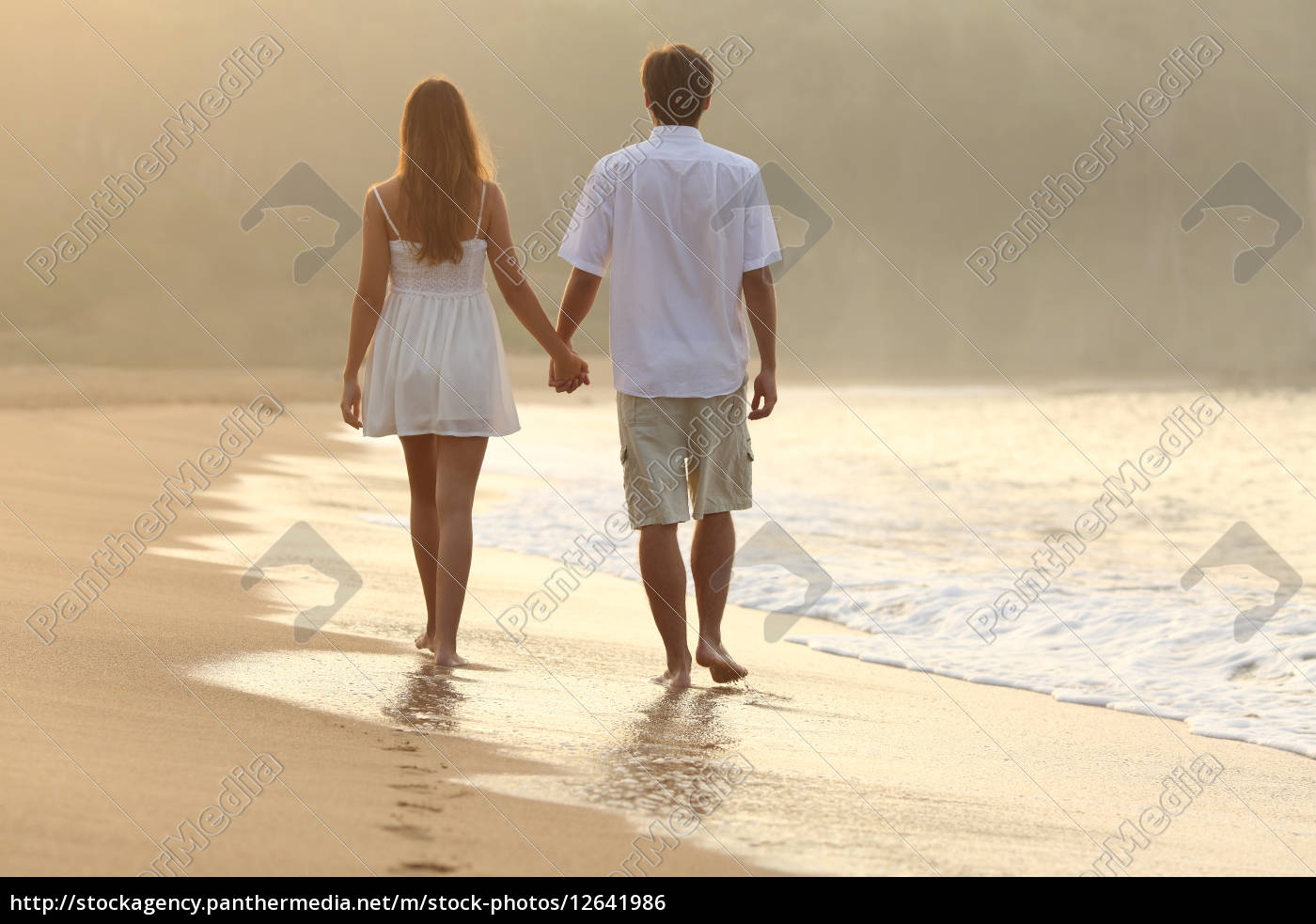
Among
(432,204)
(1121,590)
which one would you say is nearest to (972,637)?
(1121,590)

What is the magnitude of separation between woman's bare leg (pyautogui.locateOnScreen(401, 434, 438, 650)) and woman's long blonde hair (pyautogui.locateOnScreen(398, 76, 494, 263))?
60 cm

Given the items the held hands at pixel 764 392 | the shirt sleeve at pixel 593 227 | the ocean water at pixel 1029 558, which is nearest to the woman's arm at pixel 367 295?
the shirt sleeve at pixel 593 227

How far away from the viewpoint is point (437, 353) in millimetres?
3773

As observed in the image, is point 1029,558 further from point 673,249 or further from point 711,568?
Answer: point 673,249

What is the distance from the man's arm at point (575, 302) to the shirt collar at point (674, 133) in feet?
1.53

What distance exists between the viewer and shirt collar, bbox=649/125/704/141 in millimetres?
3795

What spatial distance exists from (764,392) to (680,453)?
341 mm

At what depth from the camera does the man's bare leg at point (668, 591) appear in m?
3.80

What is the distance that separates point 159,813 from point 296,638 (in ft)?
5.85

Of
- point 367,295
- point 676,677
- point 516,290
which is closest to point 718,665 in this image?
point 676,677

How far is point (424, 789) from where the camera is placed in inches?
96.0

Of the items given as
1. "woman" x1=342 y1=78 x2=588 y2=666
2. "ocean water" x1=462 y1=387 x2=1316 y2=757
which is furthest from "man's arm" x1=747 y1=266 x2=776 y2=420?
"ocean water" x1=462 y1=387 x2=1316 y2=757

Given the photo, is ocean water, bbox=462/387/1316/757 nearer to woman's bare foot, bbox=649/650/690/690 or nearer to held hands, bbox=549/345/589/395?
woman's bare foot, bbox=649/650/690/690
